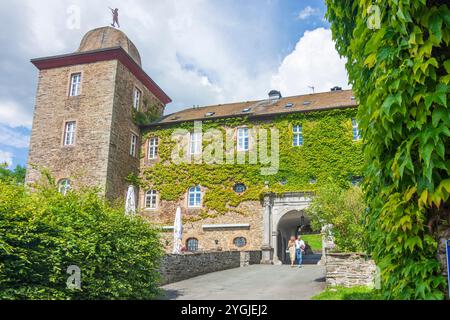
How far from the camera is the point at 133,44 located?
30.9 meters

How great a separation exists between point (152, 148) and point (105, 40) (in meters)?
8.50

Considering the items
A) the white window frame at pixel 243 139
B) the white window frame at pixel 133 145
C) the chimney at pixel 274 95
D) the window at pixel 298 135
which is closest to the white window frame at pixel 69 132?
the white window frame at pixel 133 145

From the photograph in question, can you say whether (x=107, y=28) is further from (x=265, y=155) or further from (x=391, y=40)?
(x=391, y=40)

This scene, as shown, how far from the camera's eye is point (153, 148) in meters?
28.8

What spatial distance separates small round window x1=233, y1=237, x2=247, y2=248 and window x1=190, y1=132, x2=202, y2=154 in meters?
6.42

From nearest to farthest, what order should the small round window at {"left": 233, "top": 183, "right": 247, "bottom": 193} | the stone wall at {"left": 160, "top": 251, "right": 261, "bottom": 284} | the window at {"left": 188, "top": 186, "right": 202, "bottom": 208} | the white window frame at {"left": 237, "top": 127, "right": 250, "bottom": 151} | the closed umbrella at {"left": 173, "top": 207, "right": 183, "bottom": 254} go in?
1. the stone wall at {"left": 160, "top": 251, "right": 261, "bottom": 284}
2. the closed umbrella at {"left": 173, "top": 207, "right": 183, "bottom": 254}
3. the small round window at {"left": 233, "top": 183, "right": 247, "bottom": 193}
4. the white window frame at {"left": 237, "top": 127, "right": 250, "bottom": 151}
5. the window at {"left": 188, "top": 186, "right": 202, "bottom": 208}

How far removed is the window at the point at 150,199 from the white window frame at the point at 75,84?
8142mm

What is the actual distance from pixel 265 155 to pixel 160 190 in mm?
7469

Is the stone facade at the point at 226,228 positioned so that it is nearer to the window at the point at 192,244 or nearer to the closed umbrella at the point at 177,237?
the window at the point at 192,244

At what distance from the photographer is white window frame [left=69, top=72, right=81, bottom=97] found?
89.7ft

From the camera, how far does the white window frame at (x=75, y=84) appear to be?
2734 centimetres

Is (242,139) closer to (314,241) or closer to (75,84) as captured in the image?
(75,84)

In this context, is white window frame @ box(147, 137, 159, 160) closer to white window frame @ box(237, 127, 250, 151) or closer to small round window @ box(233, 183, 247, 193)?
white window frame @ box(237, 127, 250, 151)

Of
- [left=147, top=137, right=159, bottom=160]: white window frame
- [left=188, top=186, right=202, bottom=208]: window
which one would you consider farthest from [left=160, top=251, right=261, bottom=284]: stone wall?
[left=147, top=137, right=159, bottom=160]: white window frame
